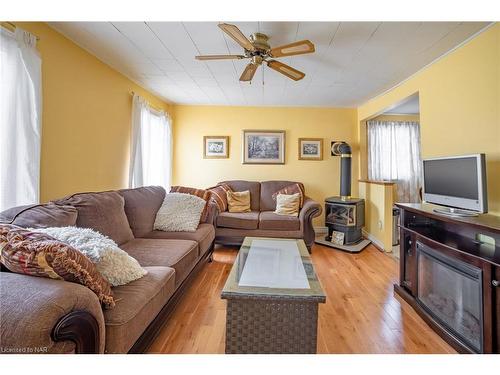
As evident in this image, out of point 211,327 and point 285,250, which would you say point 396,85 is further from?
point 211,327

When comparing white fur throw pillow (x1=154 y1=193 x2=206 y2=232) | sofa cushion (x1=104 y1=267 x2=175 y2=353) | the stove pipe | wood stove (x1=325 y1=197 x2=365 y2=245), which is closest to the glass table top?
sofa cushion (x1=104 y1=267 x2=175 y2=353)

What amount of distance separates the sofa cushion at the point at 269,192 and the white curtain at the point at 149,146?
66.5 inches

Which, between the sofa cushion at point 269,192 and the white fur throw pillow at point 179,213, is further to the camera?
the sofa cushion at point 269,192

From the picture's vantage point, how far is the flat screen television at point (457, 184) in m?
1.65

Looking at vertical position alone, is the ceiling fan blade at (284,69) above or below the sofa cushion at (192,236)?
above

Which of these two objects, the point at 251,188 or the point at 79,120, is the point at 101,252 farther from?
the point at 251,188

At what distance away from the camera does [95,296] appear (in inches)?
40.1

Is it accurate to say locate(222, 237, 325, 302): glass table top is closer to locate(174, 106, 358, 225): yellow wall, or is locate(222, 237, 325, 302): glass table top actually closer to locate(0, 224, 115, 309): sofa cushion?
locate(0, 224, 115, 309): sofa cushion

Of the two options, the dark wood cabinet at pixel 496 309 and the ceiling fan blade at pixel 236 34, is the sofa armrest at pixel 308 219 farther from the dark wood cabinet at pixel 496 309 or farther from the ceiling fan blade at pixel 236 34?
the ceiling fan blade at pixel 236 34

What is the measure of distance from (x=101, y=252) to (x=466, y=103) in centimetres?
301

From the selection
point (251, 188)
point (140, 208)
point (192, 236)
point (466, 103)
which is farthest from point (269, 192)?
point (466, 103)

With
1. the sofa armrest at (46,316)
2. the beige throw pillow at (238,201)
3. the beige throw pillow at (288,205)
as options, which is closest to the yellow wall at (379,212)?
the beige throw pillow at (288,205)

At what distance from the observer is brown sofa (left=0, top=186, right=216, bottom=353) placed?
793 millimetres
